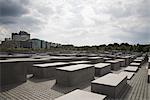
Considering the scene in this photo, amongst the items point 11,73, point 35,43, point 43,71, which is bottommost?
point 43,71

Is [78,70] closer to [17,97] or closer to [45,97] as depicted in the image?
[45,97]

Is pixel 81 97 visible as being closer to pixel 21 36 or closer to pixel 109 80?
pixel 109 80

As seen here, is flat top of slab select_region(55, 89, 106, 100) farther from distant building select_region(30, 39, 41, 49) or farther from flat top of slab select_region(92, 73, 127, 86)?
distant building select_region(30, 39, 41, 49)

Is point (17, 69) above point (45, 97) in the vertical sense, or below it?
above

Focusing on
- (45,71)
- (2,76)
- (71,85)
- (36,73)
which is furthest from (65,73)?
(2,76)

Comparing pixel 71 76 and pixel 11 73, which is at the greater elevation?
pixel 11 73

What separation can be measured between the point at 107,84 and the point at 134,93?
6.80ft

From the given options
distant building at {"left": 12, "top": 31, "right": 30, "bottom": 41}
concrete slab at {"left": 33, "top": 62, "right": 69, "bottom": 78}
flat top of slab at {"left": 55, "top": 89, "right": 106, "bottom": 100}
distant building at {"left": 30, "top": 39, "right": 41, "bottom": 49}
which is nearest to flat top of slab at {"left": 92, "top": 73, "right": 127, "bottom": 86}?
flat top of slab at {"left": 55, "top": 89, "right": 106, "bottom": 100}

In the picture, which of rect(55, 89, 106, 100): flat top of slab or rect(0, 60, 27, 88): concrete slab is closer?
rect(55, 89, 106, 100): flat top of slab

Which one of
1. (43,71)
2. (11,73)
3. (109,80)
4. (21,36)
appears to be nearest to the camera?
(109,80)

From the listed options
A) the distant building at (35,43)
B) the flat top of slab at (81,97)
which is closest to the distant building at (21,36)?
the distant building at (35,43)

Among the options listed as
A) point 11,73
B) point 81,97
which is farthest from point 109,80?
point 11,73

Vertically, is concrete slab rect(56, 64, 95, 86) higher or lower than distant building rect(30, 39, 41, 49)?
lower

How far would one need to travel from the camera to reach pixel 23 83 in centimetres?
996
